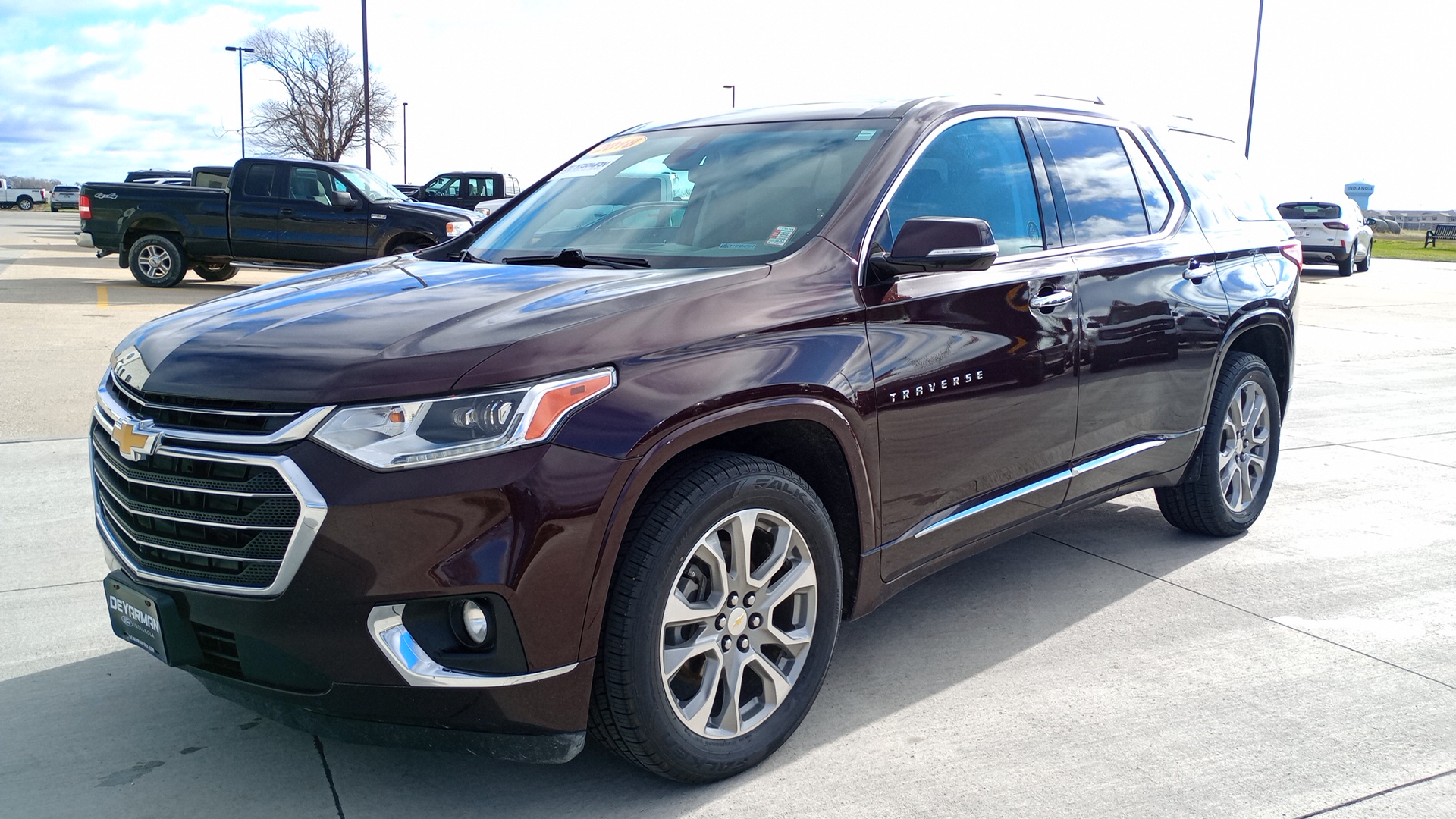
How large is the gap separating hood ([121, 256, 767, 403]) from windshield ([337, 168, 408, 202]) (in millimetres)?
13508

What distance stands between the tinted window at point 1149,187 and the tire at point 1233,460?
784 millimetres

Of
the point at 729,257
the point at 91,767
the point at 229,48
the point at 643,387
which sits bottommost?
the point at 91,767

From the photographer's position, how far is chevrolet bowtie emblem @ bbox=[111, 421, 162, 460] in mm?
2715

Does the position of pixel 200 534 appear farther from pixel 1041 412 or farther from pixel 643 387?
pixel 1041 412

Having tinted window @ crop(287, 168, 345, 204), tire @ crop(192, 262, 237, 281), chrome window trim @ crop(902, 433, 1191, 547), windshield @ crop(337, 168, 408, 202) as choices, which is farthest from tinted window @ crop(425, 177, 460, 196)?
chrome window trim @ crop(902, 433, 1191, 547)

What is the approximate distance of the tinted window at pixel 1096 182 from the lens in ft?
14.0

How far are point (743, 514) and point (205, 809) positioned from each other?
4.92ft

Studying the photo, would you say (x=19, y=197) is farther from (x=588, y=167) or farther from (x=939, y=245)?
(x=939, y=245)

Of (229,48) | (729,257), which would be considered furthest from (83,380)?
(229,48)

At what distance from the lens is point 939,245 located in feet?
10.7

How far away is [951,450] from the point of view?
355cm

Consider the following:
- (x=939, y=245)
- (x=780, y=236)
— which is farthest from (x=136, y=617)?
(x=939, y=245)

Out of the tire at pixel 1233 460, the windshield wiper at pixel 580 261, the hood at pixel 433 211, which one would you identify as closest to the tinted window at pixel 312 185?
the hood at pixel 433 211

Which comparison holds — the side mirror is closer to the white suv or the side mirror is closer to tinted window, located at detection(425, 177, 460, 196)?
the white suv
